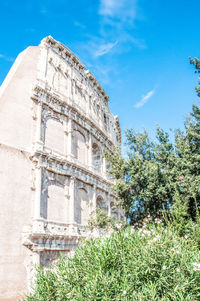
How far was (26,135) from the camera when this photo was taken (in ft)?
44.1

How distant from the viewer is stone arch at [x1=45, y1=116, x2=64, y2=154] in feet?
47.8

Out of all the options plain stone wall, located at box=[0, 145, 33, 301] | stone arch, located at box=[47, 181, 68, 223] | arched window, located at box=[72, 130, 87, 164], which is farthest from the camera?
arched window, located at box=[72, 130, 87, 164]

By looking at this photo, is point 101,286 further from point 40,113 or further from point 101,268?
point 40,113

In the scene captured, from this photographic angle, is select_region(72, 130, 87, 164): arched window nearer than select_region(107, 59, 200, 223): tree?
No

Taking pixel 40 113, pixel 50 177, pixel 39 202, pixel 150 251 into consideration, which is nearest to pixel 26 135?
pixel 40 113

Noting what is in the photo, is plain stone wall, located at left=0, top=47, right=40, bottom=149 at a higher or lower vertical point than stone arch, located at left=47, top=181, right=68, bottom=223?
higher

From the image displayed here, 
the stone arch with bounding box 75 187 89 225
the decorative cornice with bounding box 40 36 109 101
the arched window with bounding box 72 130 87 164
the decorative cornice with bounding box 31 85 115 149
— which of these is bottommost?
the stone arch with bounding box 75 187 89 225

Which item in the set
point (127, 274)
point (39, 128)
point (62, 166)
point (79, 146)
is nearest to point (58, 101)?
point (39, 128)

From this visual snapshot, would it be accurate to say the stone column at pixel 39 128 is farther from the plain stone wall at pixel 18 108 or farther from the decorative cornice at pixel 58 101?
the decorative cornice at pixel 58 101

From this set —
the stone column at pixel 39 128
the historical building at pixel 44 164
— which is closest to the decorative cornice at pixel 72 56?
the historical building at pixel 44 164

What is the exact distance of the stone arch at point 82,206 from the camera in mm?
14727

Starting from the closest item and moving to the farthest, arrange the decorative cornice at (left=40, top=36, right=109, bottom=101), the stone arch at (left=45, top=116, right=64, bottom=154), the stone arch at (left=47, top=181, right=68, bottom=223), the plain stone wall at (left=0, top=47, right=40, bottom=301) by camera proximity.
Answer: the plain stone wall at (left=0, top=47, right=40, bottom=301), the stone arch at (left=47, top=181, right=68, bottom=223), the stone arch at (left=45, top=116, right=64, bottom=154), the decorative cornice at (left=40, top=36, right=109, bottom=101)

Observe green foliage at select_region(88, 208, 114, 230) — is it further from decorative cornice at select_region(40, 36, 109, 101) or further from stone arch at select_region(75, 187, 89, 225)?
decorative cornice at select_region(40, 36, 109, 101)

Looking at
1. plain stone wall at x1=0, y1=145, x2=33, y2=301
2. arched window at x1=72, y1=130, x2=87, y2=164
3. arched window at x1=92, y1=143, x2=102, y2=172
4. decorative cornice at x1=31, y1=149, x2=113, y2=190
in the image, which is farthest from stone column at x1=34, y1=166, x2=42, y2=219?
arched window at x1=92, y1=143, x2=102, y2=172
